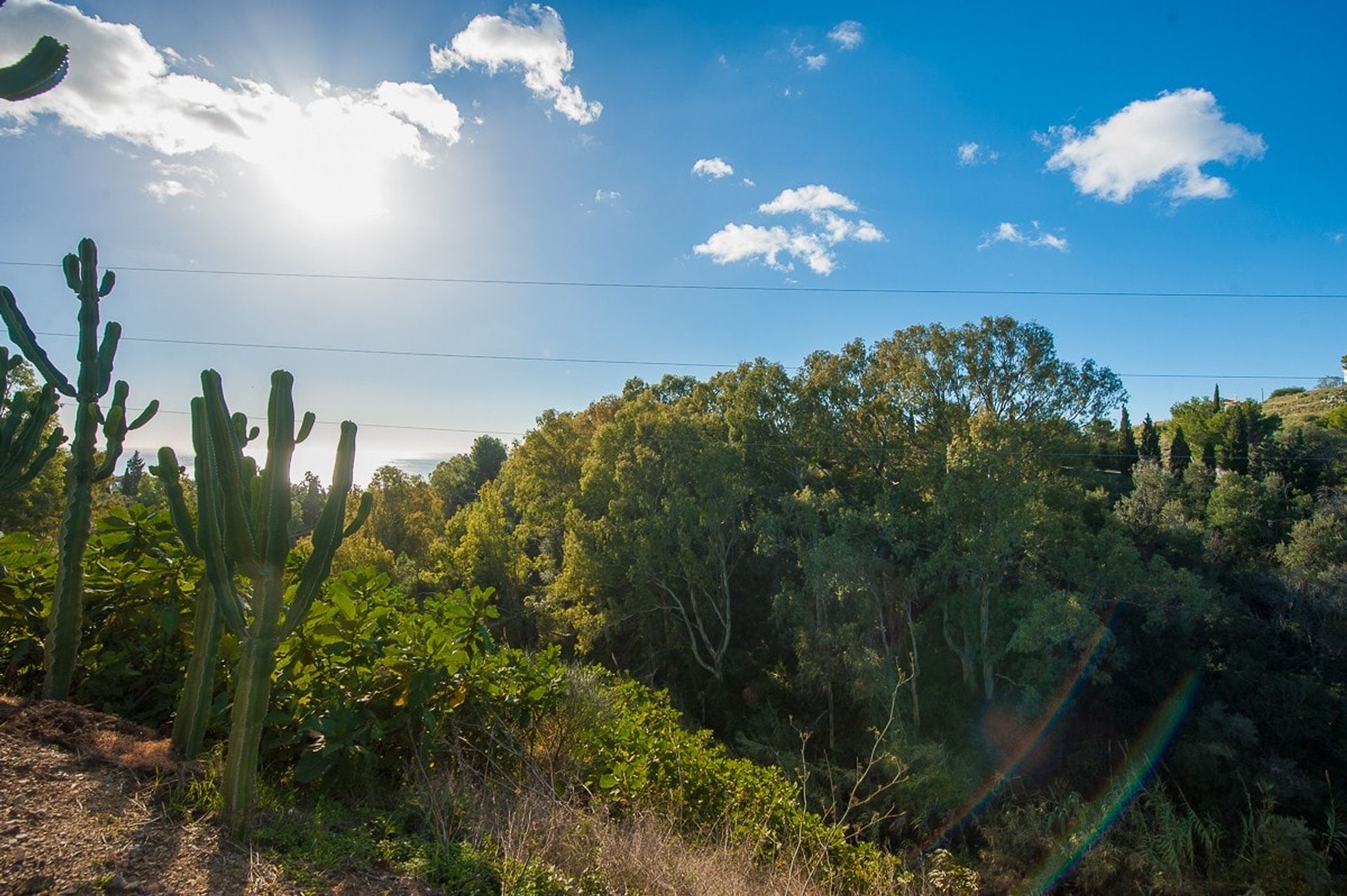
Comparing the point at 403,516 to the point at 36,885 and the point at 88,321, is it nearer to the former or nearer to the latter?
the point at 88,321

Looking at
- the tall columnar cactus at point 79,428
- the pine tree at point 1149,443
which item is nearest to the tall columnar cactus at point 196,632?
the tall columnar cactus at point 79,428

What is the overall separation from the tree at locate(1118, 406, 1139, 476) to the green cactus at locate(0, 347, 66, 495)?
32495mm

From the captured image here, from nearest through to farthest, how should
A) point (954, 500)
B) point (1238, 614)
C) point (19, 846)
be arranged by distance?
point (19, 846) < point (954, 500) < point (1238, 614)

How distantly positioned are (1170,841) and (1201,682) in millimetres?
6781

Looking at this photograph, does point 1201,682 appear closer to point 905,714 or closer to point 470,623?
point 905,714

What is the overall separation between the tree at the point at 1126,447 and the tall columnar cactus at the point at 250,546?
105 ft

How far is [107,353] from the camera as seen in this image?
359 cm

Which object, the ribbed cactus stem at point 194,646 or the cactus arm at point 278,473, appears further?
the ribbed cactus stem at point 194,646

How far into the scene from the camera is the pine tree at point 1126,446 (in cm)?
2898

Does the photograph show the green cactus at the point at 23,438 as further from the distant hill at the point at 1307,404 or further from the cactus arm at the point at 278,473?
the distant hill at the point at 1307,404

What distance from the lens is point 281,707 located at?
2.87m

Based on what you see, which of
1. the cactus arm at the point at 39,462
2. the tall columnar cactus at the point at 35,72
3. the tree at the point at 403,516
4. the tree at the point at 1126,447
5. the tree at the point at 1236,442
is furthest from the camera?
the tree at the point at 1126,447

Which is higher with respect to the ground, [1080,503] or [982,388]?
[982,388]

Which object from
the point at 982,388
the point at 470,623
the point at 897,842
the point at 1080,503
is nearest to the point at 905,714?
the point at 897,842
